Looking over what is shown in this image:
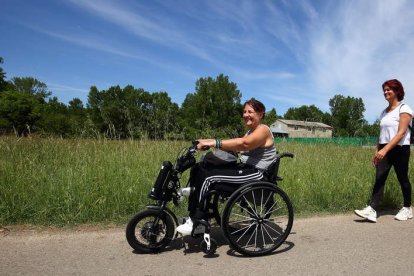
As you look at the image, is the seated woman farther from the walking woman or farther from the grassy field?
the walking woman

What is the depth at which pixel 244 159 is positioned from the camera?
3.85 m

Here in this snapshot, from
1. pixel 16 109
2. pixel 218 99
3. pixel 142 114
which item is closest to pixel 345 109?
pixel 218 99

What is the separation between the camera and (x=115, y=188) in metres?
5.06

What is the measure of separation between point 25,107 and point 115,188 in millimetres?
62627

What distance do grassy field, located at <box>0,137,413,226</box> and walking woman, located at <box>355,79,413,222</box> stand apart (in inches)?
26.3

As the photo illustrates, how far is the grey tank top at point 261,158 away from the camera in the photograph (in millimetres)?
3783

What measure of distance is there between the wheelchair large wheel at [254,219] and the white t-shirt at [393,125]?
2030 mm

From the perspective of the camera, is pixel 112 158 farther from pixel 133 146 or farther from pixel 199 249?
pixel 199 249

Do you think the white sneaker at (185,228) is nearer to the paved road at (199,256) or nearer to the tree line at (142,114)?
the paved road at (199,256)

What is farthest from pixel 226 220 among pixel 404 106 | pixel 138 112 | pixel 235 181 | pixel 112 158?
pixel 138 112

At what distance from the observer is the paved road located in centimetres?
319

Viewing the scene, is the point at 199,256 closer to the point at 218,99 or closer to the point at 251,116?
the point at 251,116

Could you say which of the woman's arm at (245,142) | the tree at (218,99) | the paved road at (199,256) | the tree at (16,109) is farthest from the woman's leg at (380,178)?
the tree at (218,99)

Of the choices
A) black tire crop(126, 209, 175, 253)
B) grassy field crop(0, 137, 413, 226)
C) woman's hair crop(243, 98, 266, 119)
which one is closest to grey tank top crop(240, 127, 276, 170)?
woman's hair crop(243, 98, 266, 119)
